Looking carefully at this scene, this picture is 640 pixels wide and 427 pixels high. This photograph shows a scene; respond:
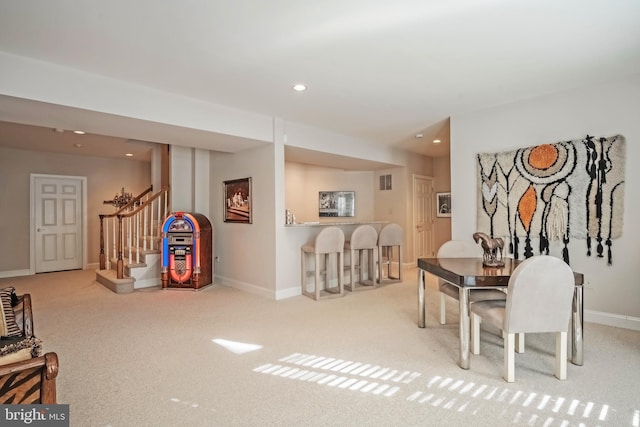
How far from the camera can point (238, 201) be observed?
537 cm

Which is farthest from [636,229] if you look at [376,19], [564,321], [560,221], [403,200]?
[403,200]

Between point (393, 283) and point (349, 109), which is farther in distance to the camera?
point (393, 283)

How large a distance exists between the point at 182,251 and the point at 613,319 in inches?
217

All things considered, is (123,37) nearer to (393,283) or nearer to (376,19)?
(376,19)

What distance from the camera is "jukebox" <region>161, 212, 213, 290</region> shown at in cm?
531

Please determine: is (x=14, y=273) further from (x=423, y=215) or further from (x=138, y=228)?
(x=423, y=215)

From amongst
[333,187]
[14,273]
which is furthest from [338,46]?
[14,273]

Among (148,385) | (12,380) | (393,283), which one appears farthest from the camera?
(393,283)

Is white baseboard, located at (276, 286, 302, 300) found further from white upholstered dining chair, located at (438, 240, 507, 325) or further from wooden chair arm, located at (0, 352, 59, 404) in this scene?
wooden chair arm, located at (0, 352, 59, 404)


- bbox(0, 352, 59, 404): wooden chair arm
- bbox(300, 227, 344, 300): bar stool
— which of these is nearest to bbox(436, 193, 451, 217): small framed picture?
bbox(300, 227, 344, 300): bar stool

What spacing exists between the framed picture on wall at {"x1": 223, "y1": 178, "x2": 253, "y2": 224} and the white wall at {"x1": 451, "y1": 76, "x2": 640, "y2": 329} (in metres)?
3.30

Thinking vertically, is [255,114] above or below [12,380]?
above

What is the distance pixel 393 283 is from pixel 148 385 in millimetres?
4099

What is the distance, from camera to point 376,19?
2.38m
